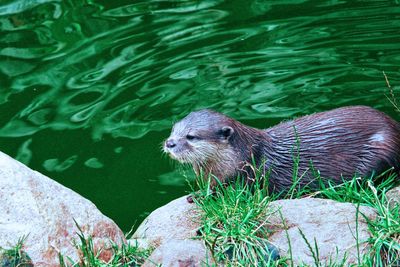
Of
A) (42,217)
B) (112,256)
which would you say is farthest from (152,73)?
(112,256)

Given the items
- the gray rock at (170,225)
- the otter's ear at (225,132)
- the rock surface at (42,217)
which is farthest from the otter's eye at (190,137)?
the rock surface at (42,217)

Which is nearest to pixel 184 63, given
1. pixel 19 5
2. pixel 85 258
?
pixel 19 5

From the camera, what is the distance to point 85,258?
14.8ft

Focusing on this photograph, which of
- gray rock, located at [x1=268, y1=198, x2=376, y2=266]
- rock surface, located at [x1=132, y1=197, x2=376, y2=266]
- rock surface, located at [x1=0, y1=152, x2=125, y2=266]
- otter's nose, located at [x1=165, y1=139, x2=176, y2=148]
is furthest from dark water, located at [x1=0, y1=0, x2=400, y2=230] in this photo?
gray rock, located at [x1=268, y1=198, x2=376, y2=266]

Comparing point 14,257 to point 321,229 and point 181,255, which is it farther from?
point 321,229

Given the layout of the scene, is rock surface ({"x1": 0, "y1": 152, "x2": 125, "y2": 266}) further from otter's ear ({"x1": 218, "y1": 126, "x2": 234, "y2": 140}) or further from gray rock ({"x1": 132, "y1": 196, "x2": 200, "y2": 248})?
otter's ear ({"x1": 218, "y1": 126, "x2": 234, "y2": 140})

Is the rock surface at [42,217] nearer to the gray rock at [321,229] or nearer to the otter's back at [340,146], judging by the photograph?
the gray rock at [321,229]

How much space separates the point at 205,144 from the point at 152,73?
8.88 feet

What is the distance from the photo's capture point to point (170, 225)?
17.5 feet

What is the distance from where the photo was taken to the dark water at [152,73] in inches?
285

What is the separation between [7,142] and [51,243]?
2.97m

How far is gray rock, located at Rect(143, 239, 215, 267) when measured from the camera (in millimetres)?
4363

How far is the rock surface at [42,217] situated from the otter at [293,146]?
854 mm

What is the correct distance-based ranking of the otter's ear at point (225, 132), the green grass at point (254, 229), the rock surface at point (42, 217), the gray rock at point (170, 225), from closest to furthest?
the green grass at point (254, 229), the rock surface at point (42, 217), the gray rock at point (170, 225), the otter's ear at point (225, 132)
